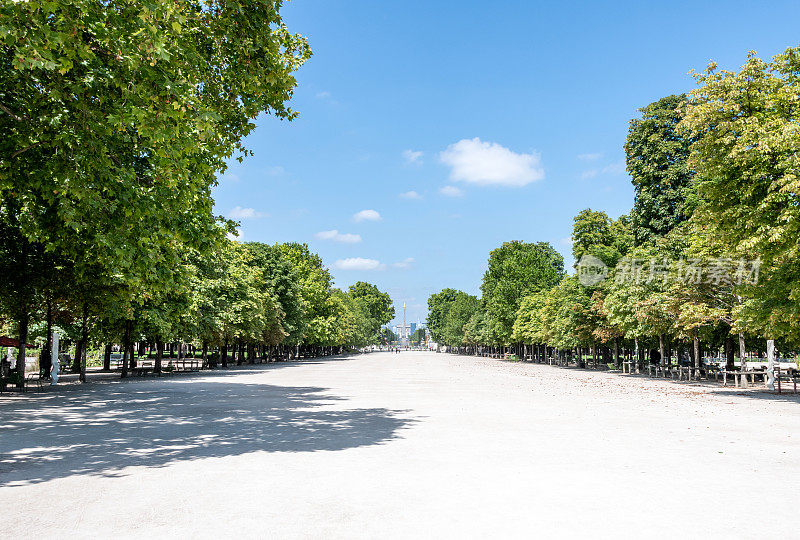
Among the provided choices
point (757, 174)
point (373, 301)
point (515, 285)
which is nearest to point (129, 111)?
point (757, 174)

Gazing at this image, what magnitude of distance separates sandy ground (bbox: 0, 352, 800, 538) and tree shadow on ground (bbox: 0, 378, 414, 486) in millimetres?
64

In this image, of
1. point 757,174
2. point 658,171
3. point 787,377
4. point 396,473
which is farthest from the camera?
point 658,171

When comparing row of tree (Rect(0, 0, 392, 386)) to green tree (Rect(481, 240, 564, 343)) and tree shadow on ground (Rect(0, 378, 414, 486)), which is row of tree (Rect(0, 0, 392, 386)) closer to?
tree shadow on ground (Rect(0, 378, 414, 486))

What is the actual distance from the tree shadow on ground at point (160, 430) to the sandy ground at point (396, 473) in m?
0.06

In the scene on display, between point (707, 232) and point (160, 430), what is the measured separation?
2305 centimetres

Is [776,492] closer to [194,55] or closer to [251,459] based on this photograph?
[251,459]

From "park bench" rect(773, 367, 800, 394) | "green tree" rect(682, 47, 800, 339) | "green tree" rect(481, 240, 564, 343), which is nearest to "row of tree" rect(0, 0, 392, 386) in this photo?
"green tree" rect(682, 47, 800, 339)

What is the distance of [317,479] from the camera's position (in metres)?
8.08

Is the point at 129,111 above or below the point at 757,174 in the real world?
below

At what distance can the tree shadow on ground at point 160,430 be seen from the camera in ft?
31.1

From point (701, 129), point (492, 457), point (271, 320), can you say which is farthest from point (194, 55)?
point (271, 320)

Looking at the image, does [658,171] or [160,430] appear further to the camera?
[658,171]

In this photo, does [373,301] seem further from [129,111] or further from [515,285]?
[129,111]

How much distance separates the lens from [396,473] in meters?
8.49
